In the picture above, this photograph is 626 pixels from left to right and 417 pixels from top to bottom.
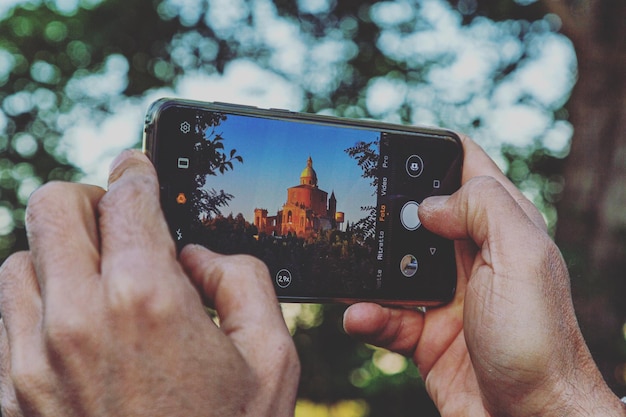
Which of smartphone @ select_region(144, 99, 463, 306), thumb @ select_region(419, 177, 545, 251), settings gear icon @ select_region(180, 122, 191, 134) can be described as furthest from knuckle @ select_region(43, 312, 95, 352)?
thumb @ select_region(419, 177, 545, 251)

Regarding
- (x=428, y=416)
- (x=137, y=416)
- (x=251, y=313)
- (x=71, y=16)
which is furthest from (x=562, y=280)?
(x=71, y=16)

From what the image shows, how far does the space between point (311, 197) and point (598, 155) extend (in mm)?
2277

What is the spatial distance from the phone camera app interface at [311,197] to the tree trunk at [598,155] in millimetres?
1502

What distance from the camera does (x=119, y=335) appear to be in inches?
32.4

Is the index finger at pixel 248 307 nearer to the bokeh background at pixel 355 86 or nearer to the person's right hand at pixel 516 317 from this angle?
the person's right hand at pixel 516 317

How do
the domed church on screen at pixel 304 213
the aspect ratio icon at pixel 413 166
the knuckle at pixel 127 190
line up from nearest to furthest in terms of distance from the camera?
the knuckle at pixel 127 190
the domed church on screen at pixel 304 213
the aspect ratio icon at pixel 413 166

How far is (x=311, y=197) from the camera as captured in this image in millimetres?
1551

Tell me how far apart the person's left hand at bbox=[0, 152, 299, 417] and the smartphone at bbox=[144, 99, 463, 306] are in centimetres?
46

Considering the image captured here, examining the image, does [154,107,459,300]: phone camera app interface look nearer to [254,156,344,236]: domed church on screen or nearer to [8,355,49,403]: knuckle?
[254,156,344,236]: domed church on screen

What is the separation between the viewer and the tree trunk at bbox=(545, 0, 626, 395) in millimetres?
2973

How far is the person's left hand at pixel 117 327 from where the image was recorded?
82 centimetres

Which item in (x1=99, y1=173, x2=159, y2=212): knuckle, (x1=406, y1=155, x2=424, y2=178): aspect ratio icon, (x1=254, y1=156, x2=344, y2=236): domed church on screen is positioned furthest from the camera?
(x1=406, y1=155, x2=424, y2=178): aspect ratio icon

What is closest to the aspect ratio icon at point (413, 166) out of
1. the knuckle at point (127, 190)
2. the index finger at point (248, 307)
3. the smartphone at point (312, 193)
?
the smartphone at point (312, 193)

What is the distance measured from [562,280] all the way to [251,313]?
0.76 meters
